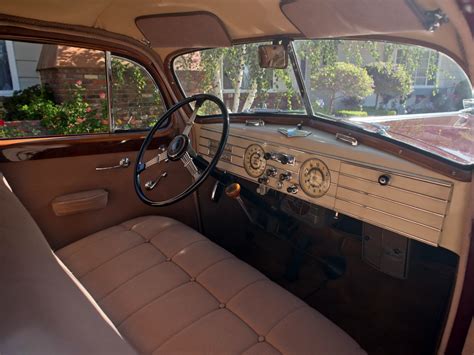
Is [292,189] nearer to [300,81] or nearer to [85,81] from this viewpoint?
[300,81]

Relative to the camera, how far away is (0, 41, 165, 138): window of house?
2.29 meters

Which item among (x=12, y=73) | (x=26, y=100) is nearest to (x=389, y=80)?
(x=26, y=100)

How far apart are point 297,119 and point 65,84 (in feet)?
6.20

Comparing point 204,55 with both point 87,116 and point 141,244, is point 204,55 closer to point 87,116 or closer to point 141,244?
point 87,116

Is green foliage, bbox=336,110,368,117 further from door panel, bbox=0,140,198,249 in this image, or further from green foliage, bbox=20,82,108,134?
green foliage, bbox=20,82,108,134

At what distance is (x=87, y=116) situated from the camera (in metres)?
2.45

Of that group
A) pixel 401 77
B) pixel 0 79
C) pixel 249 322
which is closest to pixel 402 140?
pixel 401 77

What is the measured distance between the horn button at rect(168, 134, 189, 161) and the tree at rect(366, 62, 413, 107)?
38.7 inches

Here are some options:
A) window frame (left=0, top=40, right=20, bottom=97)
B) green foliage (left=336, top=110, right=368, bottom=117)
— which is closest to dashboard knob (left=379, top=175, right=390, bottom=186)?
green foliage (left=336, top=110, right=368, bottom=117)

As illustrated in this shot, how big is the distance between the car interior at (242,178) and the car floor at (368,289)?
1cm

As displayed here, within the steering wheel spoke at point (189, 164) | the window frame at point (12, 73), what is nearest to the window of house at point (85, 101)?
the window frame at point (12, 73)

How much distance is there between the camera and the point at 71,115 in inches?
96.7

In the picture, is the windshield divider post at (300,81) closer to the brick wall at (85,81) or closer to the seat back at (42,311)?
the brick wall at (85,81)

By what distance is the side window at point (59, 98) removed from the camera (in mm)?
2275
